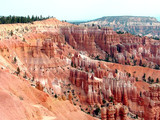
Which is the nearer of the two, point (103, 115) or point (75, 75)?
point (103, 115)

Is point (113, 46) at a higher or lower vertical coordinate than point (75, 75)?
higher

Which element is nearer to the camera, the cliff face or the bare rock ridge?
the bare rock ridge

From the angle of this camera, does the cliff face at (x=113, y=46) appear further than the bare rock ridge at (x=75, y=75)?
Yes

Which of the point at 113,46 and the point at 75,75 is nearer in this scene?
the point at 75,75

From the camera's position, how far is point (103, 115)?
3088cm

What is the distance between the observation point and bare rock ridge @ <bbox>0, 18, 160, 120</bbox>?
29734 mm

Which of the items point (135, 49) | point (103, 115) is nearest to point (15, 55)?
point (103, 115)

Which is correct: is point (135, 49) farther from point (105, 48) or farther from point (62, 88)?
point (62, 88)

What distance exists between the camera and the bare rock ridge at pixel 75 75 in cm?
2973

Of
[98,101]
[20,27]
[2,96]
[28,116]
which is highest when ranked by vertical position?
[20,27]

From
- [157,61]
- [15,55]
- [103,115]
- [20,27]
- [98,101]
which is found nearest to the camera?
[103,115]

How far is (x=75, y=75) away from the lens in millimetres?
55344

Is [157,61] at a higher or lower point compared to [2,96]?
lower

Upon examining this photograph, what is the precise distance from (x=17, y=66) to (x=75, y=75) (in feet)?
38.7
